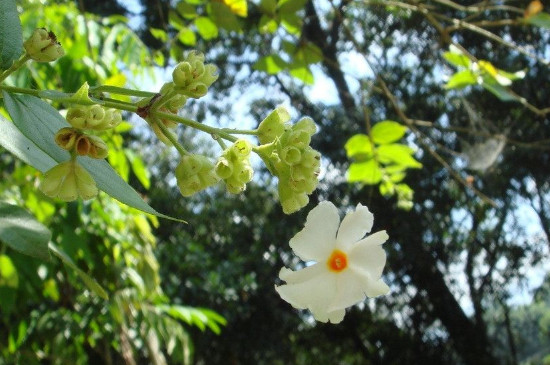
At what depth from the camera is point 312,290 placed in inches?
18.3

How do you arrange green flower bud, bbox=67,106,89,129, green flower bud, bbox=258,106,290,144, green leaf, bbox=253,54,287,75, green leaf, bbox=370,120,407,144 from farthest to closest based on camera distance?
green leaf, bbox=253,54,287,75 → green leaf, bbox=370,120,407,144 → green flower bud, bbox=258,106,290,144 → green flower bud, bbox=67,106,89,129

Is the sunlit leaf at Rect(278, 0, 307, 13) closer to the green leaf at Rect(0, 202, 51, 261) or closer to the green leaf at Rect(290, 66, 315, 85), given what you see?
the green leaf at Rect(290, 66, 315, 85)

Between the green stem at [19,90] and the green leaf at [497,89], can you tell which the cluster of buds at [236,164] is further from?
the green leaf at [497,89]

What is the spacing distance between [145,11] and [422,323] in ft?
15.9

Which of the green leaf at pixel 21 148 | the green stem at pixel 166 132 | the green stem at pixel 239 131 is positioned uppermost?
the green stem at pixel 239 131

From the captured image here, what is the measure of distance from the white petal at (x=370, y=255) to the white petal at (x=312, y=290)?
0.02 metres

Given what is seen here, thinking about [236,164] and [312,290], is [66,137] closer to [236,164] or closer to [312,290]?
[236,164]

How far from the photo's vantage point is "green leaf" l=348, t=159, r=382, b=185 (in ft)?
4.50

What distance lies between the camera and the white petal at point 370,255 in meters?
0.45

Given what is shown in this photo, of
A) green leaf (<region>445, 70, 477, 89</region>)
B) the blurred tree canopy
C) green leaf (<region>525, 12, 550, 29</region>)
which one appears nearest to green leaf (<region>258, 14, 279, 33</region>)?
green leaf (<region>445, 70, 477, 89</region>)

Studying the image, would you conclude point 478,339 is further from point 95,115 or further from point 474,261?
point 95,115

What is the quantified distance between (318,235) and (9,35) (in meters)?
0.25

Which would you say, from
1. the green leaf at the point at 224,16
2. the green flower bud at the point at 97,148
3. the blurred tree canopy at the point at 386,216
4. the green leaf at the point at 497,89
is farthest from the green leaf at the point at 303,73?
the blurred tree canopy at the point at 386,216

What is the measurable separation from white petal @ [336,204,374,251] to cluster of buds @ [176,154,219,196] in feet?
0.35
